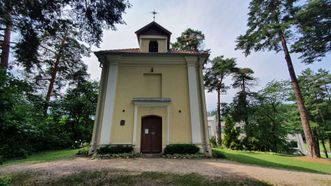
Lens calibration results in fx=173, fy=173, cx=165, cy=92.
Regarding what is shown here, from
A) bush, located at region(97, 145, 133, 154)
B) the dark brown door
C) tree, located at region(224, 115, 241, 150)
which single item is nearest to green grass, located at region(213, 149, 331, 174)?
the dark brown door

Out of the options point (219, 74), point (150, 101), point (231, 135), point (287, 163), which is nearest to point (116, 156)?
point (150, 101)

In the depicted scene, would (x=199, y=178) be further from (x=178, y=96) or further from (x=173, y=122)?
(x=178, y=96)

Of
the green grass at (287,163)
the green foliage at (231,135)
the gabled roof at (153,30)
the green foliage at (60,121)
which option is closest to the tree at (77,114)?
the green foliage at (60,121)

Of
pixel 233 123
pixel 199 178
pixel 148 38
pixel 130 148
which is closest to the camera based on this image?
pixel 199 178

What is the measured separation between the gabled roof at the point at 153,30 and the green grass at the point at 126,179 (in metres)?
9.08

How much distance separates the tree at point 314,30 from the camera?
9.65 meters

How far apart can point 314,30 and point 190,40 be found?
47.0ft

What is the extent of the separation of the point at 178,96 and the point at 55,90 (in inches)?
549

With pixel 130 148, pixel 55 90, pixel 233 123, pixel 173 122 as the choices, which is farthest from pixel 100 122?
pixel 233 123

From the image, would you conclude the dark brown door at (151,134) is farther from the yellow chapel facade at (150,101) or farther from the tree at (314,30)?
the tree at (314,30)

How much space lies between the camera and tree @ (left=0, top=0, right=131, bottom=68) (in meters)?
5.22

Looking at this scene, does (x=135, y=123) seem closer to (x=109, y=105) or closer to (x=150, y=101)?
(x=150, y=101)

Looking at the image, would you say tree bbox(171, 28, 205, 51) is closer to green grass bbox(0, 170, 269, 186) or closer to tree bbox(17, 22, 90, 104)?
tree bbox(17, 22, 90, 104)

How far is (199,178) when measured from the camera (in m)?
4.88
